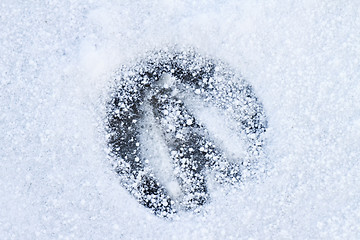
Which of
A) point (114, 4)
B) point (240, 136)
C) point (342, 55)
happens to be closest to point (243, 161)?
point (240, 136)

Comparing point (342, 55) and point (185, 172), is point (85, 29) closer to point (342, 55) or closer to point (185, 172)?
point (185, 172)

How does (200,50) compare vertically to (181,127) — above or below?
above

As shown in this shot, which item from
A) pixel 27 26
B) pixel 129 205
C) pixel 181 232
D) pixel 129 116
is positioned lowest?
pixel 181 232
